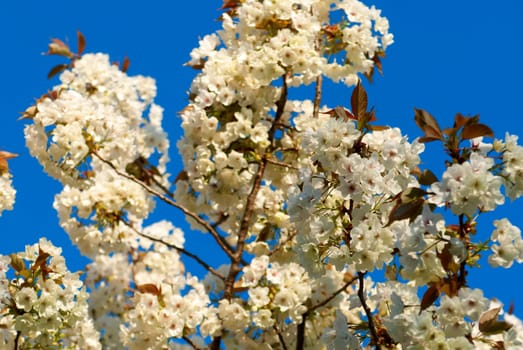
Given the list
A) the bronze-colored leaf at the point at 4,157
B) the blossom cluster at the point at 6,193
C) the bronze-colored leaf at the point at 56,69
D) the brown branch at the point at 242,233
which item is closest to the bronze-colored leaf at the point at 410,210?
the brown branch at the point at 242,233

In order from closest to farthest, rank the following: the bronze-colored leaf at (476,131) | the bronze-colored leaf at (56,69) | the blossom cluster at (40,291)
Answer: the bronze-colored leaf at (476,131), the blossom cluster at (40,291), the bronze-colored leaf at (56,69)

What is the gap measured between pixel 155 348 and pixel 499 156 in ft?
8.85

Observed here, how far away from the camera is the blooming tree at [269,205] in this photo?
2994 mm

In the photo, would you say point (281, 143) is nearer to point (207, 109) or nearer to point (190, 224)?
point (207, 109)

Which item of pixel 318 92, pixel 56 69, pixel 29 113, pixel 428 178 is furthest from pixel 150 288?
pixel 56 69

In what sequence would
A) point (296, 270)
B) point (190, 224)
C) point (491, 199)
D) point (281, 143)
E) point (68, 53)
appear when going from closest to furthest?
point (491, 199), point (296, 270), point (281, 143), point (190, 224), point (68, 53)

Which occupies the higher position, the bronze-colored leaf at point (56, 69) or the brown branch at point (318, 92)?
the bronze-colored leaf at point (56, 69)

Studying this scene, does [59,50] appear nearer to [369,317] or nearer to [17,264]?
[17,264]

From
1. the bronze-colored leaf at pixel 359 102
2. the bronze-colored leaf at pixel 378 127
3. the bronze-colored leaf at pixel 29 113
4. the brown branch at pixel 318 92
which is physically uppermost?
the brown branch at pixel 318 92

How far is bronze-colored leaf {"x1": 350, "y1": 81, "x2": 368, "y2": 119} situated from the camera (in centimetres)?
325

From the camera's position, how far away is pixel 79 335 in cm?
540

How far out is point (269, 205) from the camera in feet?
17.5

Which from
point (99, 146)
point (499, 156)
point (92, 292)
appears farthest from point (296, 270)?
point (92, 292)

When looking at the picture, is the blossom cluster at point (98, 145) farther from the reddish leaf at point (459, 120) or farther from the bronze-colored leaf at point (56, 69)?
the reddish leaf at point (459, 120)
